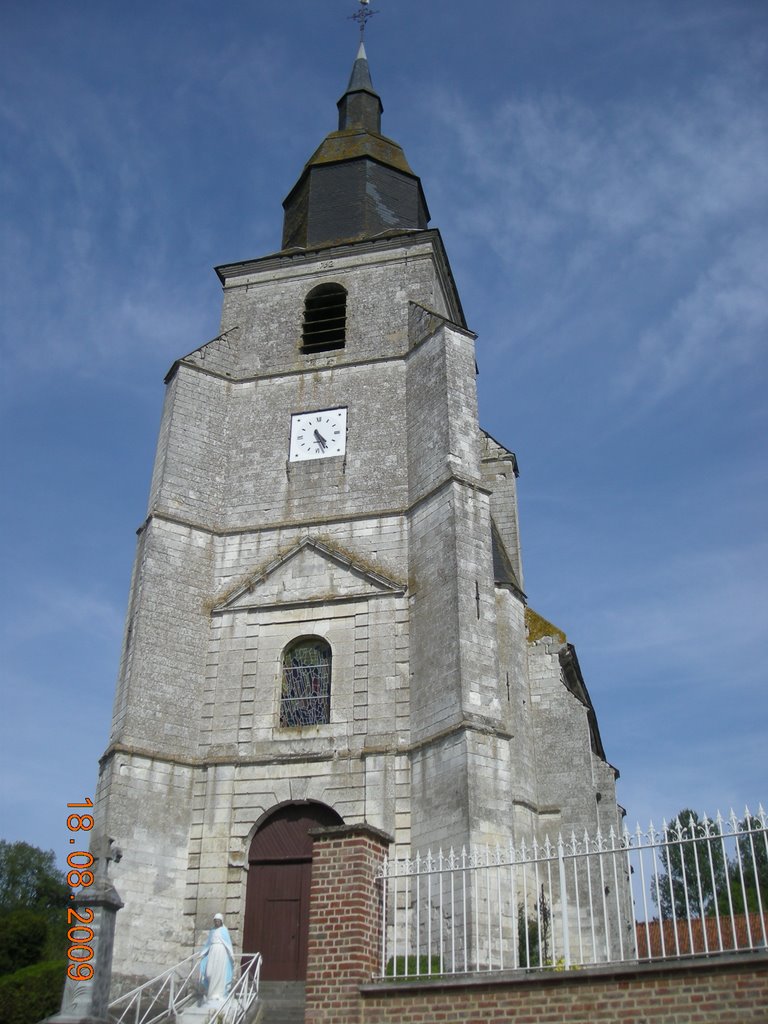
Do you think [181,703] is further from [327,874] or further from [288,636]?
[327,874]

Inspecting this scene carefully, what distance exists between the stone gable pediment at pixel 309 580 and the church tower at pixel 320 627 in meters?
0.04

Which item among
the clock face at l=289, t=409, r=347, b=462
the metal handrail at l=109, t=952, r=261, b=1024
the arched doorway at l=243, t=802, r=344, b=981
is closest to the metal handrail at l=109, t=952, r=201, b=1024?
the metal handrail at l=109, t=952, r=261, b=1024

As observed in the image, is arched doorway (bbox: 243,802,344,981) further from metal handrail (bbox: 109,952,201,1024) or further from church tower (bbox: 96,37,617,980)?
metal handrail (bbox: 109,952,201,1024)

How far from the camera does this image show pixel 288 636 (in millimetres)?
15133

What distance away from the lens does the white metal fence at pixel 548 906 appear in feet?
22.8

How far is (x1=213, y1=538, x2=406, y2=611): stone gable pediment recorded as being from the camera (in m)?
15.2

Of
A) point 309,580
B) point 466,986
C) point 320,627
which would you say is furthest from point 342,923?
point 309,580

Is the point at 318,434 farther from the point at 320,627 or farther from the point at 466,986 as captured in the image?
the point at 466,986

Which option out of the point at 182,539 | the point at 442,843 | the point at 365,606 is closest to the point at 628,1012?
the point at 442,843

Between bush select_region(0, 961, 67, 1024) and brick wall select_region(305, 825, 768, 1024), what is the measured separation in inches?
324

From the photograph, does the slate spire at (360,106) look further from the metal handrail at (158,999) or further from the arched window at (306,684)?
the metal handrail at (158,999)

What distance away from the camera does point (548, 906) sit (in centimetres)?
1154

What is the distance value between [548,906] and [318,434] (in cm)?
845

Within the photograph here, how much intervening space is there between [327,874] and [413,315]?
11.3m
